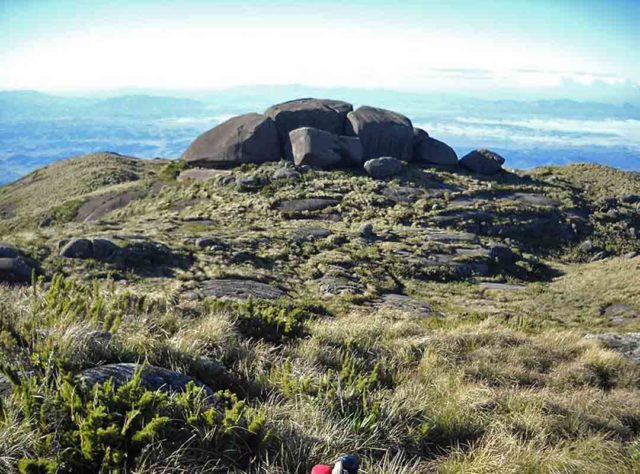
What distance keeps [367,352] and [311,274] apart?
49.0 feet

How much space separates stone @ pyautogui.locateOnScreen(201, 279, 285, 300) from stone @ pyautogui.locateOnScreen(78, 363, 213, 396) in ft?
42.6

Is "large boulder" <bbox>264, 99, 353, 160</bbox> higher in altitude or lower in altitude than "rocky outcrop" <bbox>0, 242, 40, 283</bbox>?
higher

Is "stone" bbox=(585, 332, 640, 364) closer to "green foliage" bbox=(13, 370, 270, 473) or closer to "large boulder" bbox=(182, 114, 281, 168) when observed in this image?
"green foliage" bbox=(13, 370, 270, 473)

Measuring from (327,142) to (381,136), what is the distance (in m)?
5.56

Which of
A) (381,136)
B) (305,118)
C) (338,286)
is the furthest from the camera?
(305,118)

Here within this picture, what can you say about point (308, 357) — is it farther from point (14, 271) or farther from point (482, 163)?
point (482, 163)

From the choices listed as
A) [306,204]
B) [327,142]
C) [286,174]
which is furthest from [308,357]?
[327,142]

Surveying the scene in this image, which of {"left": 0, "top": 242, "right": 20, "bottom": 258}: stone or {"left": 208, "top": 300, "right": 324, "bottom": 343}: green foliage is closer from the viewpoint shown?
{"left": 208, "top": 300, "right": 324, "bottom": 343}: green foliage

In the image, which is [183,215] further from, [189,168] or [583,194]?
[583,194]

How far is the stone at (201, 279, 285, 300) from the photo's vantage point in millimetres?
19203

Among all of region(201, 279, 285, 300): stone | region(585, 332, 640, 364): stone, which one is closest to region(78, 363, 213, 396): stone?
region(585, 332, 640, 364): stone

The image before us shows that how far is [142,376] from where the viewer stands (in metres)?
5.48

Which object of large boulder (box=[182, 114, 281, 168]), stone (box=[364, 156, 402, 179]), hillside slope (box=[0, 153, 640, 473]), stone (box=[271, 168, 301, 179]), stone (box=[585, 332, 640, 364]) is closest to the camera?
hillside slope (box=[0, 153, 640, 473])

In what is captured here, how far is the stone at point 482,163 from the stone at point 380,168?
8.54m
